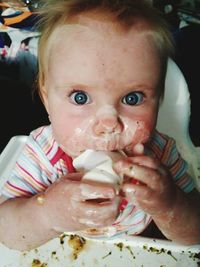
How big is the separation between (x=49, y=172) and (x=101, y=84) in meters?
0.27

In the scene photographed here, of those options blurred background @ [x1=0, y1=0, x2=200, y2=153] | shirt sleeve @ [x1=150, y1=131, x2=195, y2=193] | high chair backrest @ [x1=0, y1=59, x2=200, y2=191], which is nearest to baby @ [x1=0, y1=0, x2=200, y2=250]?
shirt sleeve @ [x1=150, y1=131, x2=195, y2=193]

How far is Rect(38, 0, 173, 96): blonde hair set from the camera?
589mm

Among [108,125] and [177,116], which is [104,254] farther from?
[177,116]

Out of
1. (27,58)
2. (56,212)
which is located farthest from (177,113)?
(27,58)

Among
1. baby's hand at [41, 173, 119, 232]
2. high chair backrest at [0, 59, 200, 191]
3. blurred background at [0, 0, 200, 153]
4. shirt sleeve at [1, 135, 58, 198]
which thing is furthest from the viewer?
blurred background at [0, 0, 200, 153]

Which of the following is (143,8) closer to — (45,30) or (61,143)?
(45,30)

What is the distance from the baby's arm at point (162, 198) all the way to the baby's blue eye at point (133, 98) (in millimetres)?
100

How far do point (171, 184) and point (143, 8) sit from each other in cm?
31

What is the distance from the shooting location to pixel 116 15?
Answer: 0.58 meters

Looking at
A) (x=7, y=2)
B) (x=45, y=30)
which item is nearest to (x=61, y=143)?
(x=45, y=30)

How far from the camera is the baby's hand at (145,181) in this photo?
519 millimetres

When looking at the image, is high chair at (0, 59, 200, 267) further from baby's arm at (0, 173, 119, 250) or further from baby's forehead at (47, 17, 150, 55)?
baby's forehead at (47, 17, 150, 55)

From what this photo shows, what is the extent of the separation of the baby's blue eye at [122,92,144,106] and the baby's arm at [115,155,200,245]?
0.33 ft

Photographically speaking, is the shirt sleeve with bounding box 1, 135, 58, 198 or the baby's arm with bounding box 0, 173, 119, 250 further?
the shirt sleeve with bounding box 1, 135, 58, 198
